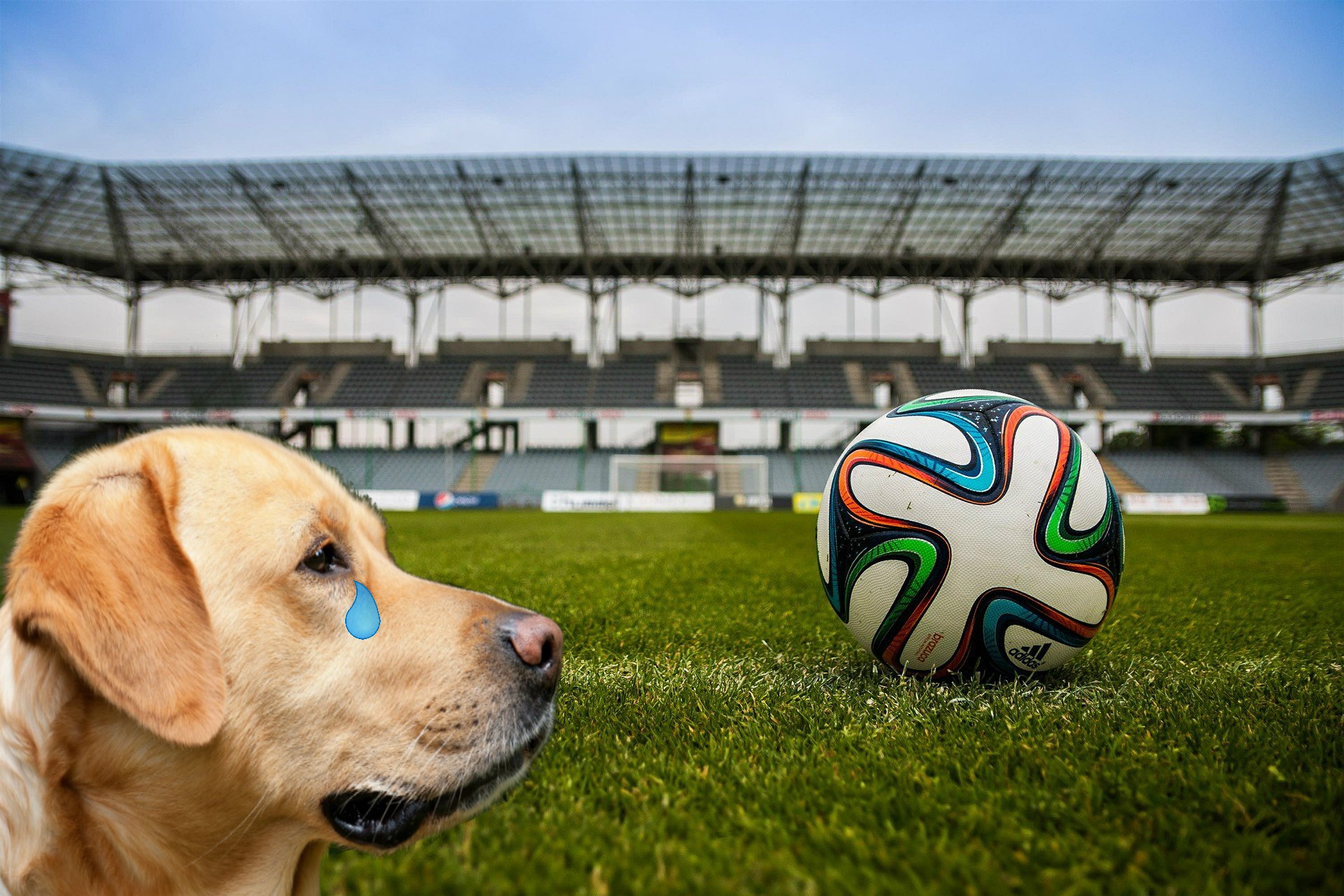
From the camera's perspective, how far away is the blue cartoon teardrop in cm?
154

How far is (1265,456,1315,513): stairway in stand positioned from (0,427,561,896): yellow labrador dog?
145 feet

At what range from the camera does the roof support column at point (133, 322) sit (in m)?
40.5

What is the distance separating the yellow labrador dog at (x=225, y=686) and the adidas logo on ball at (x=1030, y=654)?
200 cm

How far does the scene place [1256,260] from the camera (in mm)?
38469

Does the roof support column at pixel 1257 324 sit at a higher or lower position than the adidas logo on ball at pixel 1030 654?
higher

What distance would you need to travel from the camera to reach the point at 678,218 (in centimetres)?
3575

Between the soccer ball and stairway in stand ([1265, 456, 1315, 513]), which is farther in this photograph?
stairway in stand ([1265, 456, 1315, 513])

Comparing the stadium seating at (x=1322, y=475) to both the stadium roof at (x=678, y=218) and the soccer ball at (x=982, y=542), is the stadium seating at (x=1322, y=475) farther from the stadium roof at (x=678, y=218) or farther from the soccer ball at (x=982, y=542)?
the soccer ball at (x=982, y=542)

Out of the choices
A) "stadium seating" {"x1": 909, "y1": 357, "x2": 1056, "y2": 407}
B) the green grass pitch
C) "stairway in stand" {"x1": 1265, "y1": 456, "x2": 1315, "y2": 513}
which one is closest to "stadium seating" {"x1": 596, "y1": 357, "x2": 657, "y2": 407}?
"stadium seating" {"x1": 909, "y1": 357, "x2": 1056, "y2": 407}

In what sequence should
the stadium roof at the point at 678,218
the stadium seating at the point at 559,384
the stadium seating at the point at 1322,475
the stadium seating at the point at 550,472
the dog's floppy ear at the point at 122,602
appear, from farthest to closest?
the stadium seating at the point at 559,384, the stadium seating at the point at 550,472, the stadium seating at the point at 1322,475, the stadium roof at the point at 678,218, the dog's floppy ear at the point at 122,602

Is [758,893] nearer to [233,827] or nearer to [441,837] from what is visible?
[441,837]

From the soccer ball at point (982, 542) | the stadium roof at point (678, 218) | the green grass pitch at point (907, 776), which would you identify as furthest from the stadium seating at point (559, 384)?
the soccer ball at point (982, 542)

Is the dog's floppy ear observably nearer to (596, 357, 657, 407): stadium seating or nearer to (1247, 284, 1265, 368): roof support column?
(596, 357, 657, 407): stadium seating

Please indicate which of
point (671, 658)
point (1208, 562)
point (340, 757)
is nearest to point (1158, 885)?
point (340, 757)
